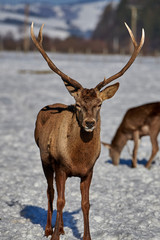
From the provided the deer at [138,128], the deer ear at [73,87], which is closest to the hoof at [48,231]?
the deer ear at [73,87]

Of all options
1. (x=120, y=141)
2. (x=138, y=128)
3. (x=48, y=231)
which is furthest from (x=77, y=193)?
(x=120, y=141)

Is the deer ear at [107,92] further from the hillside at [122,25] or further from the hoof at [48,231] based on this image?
the hillside at [122,25]

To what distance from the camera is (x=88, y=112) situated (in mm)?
4949

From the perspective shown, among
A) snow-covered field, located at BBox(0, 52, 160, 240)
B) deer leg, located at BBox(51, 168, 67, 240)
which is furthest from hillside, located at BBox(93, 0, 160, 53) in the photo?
deer leg, located at BBox(51, 168, 67, 240)

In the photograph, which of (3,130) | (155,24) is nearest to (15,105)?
(3,130)

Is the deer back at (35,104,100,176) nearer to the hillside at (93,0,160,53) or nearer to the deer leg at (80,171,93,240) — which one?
the deer leg at (80,171,93,240)

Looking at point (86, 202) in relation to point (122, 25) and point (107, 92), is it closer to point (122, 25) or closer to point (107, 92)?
point (107, 92)

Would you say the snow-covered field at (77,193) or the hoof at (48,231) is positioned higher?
the hoof at (48,231)

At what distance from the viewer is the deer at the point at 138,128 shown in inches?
403

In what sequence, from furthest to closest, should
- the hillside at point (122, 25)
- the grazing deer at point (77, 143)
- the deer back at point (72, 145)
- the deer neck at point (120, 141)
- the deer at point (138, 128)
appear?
1. the hillside at point (122, 25)
2. the deer neck at point (120, 141)
3. the deer at point (138, 128)
4. the deer back at point (72, 145)
5. the grazing deer at point (77, 143)

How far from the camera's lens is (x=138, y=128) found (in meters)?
10.5

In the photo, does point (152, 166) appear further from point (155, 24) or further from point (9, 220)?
point (155, 24)

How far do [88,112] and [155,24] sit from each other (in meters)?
103

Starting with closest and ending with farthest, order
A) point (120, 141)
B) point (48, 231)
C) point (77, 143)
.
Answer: point (77, 143) < point (48, 231) < point (120, 141)
